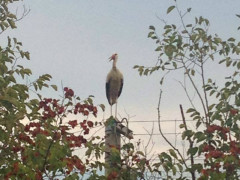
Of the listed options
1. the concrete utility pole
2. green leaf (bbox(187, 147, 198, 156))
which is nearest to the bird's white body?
the concrete utility pole

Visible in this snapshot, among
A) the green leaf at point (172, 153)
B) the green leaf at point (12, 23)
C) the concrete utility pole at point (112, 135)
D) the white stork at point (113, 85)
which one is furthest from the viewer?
the white stork at point (113, 85)

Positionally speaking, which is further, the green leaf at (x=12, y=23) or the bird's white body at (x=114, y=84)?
the bird's white body at (x=114, y=84)

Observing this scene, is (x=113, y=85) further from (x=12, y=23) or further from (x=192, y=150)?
(x=192, y=150)

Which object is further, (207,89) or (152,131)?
(207,89)

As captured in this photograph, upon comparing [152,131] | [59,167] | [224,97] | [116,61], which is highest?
[116,61]

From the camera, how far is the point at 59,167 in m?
5.33

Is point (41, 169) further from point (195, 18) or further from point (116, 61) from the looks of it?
point (116, 61)

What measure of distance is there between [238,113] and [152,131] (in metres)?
1.12

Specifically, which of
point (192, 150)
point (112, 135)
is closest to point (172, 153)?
point (192, 150)

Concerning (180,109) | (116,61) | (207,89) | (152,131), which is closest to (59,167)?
(152,131)

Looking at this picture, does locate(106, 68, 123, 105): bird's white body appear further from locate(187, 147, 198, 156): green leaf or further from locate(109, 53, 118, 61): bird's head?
locate(187, 147, 198, 156): green leaf

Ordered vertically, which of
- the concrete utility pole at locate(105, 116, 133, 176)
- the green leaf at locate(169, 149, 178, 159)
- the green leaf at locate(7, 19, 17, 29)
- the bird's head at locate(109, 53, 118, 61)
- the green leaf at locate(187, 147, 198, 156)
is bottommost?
the green leaf at locate(169, 149, 178, 159)

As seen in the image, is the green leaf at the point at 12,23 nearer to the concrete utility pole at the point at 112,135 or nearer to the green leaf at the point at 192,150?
the concrete utility pole at the point at 112,135

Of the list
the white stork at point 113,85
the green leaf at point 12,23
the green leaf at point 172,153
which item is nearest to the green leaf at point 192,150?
the green leaf at point 172,153
